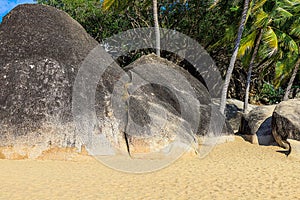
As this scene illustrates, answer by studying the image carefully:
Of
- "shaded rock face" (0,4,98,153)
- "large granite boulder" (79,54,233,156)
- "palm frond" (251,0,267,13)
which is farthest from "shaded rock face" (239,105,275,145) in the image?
"shaded rock face" (0,4,98,153)

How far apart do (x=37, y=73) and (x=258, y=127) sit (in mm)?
8849

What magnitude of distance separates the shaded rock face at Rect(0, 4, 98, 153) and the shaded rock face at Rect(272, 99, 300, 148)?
6.99m

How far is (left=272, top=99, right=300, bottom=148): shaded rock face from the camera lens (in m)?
10.4

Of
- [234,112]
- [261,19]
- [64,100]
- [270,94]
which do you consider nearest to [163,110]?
[64,100]

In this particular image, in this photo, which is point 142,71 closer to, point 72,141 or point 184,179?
point 72,141

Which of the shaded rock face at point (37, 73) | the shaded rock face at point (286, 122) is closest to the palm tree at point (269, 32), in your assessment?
the shaded rock face at point (286, 122)

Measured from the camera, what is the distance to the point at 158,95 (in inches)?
399

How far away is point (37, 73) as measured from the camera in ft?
26.7

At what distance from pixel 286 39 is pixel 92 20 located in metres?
12.3

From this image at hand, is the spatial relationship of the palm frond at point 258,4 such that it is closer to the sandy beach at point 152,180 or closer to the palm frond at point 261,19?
the palm frond at point 261,19

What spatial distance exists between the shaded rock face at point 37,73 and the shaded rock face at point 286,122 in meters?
6.99

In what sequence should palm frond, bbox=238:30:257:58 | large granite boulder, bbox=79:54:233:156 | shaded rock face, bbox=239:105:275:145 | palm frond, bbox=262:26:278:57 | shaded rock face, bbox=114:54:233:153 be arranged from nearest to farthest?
large granite boulder, bbox=79:54:233:156, shaded rock face, bbox=114:54:233:153, shaded rock face, bbox=239:105:275:145, palm frond, bbox=262:26:278:57, palm frond, bbox=238:30:257:58

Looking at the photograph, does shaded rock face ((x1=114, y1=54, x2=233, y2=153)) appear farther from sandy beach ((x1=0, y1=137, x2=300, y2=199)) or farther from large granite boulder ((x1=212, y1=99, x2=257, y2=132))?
large granite boulder ((x1=212, y1=99, x2=257, y2=132))

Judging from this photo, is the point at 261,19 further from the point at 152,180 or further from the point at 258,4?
the point at 152,180
